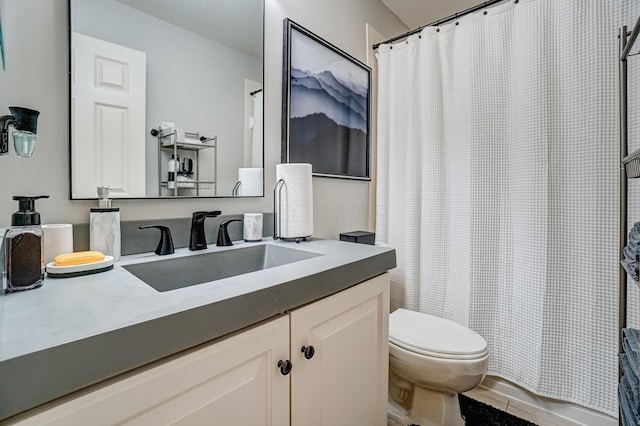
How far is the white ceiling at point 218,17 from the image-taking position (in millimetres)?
1065

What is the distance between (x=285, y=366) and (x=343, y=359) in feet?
0.83

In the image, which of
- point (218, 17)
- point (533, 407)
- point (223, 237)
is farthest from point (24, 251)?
point (533, 407)

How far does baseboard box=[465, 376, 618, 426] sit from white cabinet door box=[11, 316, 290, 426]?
142 cm

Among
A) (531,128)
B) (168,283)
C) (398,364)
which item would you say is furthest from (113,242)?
(531,128)

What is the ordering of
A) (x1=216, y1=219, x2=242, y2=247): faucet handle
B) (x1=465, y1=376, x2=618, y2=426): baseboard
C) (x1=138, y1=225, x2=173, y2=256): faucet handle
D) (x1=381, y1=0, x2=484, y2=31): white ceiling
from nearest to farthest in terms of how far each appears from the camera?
(x1=138, y1=225, x2=173, y2=256): faucet handle
(x1=216, y1=219, x2=242, y2=247): faucet handle
(x1=465, y1=376, x2=618, y2=426): baseboard
(x1=381, y1=0, x2=484, y2=31): white ceiling

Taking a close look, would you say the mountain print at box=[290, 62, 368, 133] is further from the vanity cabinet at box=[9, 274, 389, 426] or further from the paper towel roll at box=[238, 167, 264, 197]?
the vanity cabinet at box=[9, 274, 389, 426]

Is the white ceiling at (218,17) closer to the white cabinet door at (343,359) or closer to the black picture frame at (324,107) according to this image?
the black picture frame at (324,107)

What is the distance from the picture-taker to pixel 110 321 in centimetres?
47

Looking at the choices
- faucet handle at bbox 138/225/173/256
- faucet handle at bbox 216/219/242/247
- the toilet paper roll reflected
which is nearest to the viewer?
faucet handle at bbox 138/225/173/256

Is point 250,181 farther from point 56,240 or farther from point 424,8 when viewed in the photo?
point 424,8

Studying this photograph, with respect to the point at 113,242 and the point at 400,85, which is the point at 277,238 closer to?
the point at 113,242

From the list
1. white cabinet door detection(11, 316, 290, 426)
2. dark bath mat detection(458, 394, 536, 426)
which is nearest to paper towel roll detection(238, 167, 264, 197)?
white cabinet door detection(11, 316, 290, 426)

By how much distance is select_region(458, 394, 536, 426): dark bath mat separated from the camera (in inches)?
56.4

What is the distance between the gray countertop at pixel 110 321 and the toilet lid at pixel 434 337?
0.67 metres
